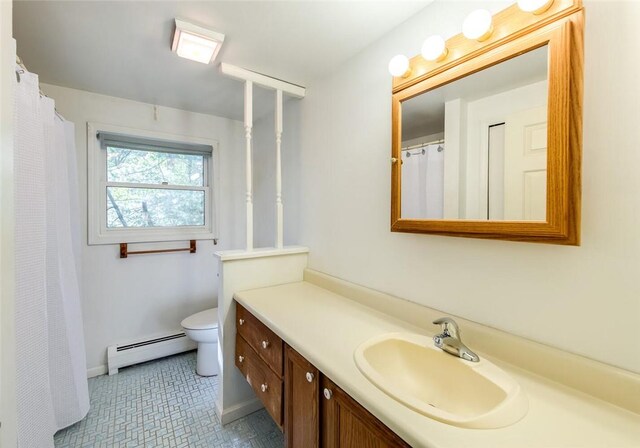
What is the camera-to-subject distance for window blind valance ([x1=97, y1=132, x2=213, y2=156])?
7.40ft

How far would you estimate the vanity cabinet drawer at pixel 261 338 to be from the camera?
1255 millimetres

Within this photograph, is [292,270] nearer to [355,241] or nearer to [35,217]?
[355,241]

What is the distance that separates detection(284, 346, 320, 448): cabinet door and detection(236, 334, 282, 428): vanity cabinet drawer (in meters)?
0.08

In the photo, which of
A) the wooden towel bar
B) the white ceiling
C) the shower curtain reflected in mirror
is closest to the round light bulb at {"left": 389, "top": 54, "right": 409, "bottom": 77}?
the white ceiling

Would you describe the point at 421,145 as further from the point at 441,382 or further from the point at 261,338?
the point at 261,338

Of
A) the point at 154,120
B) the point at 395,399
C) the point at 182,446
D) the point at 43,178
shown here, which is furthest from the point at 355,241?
the point at 154,120

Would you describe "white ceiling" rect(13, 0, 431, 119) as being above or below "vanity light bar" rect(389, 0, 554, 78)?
above

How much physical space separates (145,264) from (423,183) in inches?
93.8

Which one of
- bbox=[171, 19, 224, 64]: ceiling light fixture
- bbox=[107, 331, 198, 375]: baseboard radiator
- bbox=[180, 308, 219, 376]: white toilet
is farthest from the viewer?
bbox=[107, 331, 198, 375]: baseboard radiator

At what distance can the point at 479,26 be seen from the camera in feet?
3.06

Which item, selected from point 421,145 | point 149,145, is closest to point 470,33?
point 421,145

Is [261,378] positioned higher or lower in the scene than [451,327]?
lower

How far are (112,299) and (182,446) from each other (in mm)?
1360

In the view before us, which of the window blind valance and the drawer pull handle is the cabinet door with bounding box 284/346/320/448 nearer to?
the drawer pull handle
